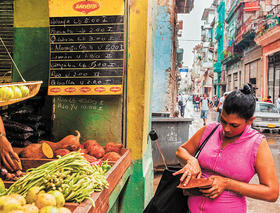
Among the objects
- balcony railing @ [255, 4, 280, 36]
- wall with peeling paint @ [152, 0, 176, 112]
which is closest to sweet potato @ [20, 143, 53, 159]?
wall with peeling paint @ [152, 0, 176, 112]

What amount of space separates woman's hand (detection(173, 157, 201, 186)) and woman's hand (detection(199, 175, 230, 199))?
149 millimetres

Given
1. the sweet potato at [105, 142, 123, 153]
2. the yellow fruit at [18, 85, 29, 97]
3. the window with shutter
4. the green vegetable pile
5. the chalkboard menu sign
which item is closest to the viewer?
the green vegetable pile

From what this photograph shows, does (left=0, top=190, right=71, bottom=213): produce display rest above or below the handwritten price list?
below

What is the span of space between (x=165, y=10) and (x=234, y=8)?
2073 centimetres

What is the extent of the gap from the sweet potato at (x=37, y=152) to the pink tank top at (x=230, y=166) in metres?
1.84

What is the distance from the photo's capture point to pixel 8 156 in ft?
8.89

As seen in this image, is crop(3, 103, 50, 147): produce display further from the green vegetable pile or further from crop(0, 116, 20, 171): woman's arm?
the green vegetable pile

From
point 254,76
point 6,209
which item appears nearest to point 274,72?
point 254,76

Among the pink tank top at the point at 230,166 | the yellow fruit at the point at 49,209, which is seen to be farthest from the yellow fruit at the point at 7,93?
the pink tank top at the point at 230,166

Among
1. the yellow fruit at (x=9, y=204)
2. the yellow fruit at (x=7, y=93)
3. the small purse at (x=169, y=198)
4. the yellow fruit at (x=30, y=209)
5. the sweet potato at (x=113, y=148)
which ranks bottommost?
the small purse at (x=169, y=198)

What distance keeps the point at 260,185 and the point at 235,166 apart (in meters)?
0.22

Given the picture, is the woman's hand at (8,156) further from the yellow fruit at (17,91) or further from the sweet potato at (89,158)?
the sweet potato at (89,158)

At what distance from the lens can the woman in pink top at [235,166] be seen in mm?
2006

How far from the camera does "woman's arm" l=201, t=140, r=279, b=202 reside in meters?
1.99
